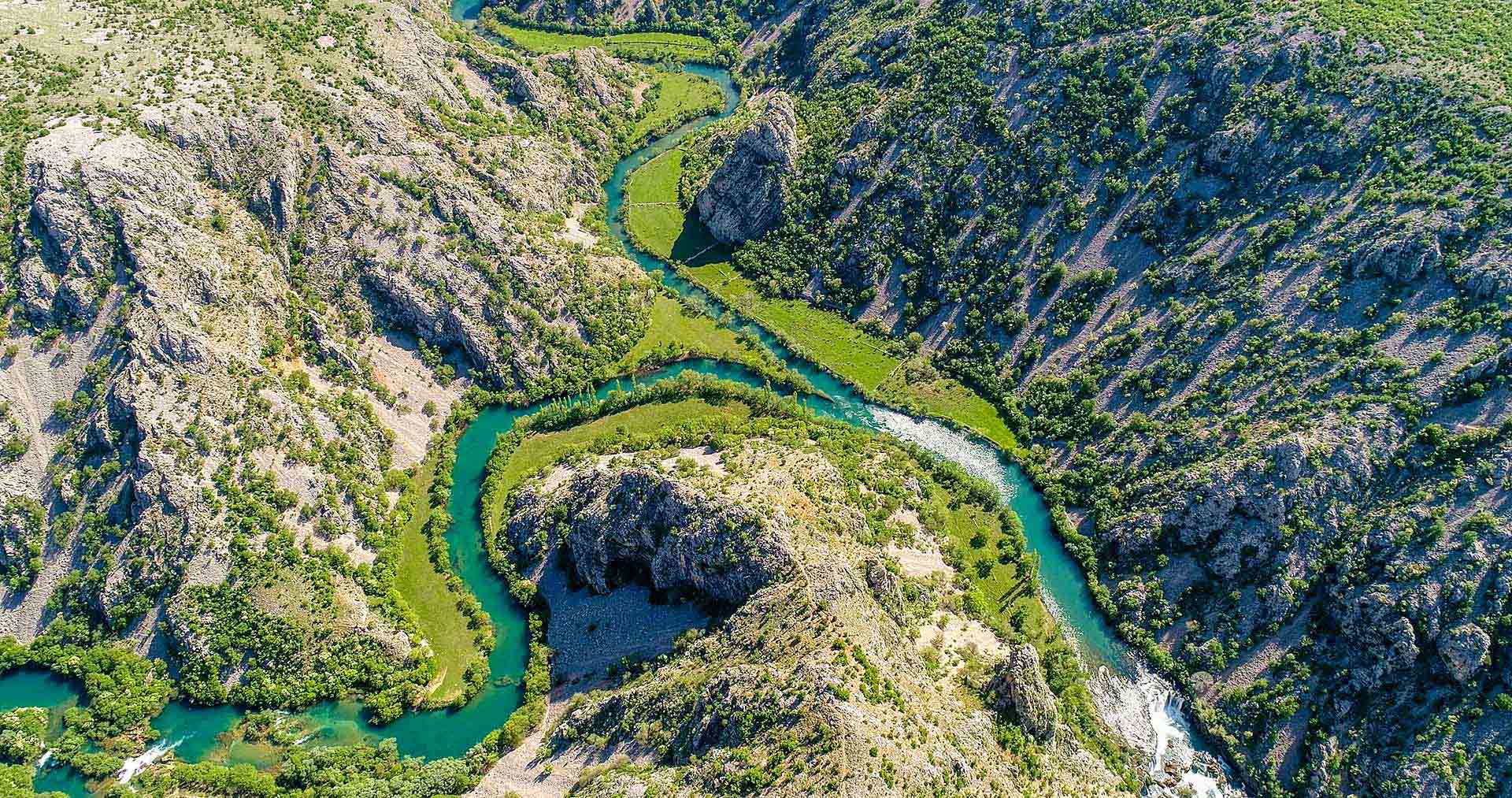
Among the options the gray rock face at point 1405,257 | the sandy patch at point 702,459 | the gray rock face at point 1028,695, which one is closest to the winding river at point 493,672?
the gray rock face at point 1028,695

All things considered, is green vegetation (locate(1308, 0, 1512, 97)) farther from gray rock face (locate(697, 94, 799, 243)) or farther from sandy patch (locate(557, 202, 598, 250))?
sandy patch (locate(557, 202, 598, 250))

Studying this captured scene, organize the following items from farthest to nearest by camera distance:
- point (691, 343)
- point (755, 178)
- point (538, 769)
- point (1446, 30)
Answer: point (755, 178) < point (691, 343) < point (1446, 30) < point (538, 769)

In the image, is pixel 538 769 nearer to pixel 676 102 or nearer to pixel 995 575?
pixel 995 575

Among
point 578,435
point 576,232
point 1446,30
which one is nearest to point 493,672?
point 578,435

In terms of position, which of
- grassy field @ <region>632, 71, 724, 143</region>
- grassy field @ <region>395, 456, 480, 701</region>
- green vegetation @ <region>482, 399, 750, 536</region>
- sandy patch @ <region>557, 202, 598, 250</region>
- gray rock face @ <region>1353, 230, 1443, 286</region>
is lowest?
grassy field @ <region>395, 456, 480, 701</region>

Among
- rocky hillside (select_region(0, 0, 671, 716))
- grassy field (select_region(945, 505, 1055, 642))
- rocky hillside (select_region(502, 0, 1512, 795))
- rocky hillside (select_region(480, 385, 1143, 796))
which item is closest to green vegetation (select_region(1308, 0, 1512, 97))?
rocky hillside (select_region(502, 0, 1512, 795))

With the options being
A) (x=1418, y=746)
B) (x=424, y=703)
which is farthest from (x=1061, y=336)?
(x=424, y=703)

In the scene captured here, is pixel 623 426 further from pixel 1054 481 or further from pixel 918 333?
pixel 1054 481
